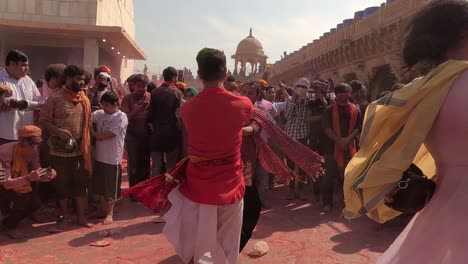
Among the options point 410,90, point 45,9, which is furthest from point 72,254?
point 45,9

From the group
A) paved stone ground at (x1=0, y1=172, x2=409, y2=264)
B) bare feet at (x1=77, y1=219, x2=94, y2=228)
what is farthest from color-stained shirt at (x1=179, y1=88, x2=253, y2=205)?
bare feet at (x1=77, y1=219, x2=94, y2=228)

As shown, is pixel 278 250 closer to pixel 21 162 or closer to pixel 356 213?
pixel 356 213

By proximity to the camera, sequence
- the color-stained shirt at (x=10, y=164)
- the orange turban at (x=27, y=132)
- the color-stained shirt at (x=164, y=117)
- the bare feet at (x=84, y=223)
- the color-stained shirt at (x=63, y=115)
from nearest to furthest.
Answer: the color-stained shirt at (x=10, y=164), the orange turban at (x=27, y=132), the color-stained shirt at (x=63, y=115), the bare feet at (x=84, y=223), the color-stained shirt at (x=164, y=117)

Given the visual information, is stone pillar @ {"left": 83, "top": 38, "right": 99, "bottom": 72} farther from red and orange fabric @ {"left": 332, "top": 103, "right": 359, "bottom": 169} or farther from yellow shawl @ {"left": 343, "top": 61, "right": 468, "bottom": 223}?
yellow shawl @ {"left": 343, "top": 61, "right": 468, "bottom": 223}

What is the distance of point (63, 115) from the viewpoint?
4.19 m

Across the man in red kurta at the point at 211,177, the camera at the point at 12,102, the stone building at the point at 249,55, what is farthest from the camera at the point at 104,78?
the stone building at the point at 249,55

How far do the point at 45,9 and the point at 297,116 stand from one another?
14.4 metres

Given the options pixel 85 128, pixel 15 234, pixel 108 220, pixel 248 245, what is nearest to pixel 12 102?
pixel 85 128

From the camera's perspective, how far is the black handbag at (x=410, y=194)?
140 cm

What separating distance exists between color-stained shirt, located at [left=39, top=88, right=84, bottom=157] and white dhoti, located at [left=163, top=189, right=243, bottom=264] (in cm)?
201

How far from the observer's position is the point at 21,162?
13.5 feet

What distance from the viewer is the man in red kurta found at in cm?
261

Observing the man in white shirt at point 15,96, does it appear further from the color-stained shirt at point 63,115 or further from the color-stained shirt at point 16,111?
the color-stained shirt at point 63,115

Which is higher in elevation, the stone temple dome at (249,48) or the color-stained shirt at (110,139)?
the stone temple dome at (249,48)
